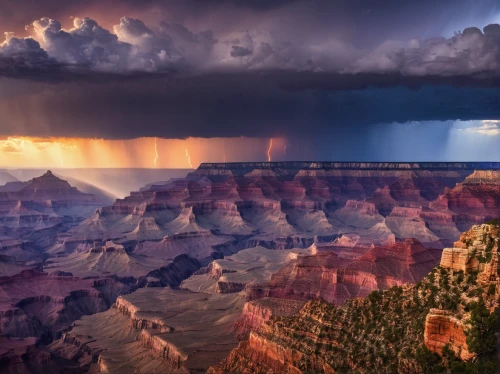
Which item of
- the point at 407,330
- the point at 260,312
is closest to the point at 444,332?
the point at 407,330

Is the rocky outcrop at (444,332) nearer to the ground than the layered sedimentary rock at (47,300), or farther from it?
farther from it

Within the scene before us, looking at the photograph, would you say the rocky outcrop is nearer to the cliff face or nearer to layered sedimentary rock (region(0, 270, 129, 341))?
the cliff face

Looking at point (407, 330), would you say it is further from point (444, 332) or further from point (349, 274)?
point (349, 274)

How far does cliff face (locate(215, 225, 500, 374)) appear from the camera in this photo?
120 ft

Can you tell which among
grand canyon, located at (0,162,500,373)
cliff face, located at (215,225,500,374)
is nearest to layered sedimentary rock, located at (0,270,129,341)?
grand canyon, located at (0,162,500,373)

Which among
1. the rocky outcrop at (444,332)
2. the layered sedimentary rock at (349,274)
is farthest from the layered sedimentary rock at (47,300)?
the rocky outcrop at (444,332)

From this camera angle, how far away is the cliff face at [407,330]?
36.5 m

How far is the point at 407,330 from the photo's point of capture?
137 ft

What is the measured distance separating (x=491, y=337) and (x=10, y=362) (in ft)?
302

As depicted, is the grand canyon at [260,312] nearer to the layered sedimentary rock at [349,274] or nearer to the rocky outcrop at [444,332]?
the rocky outcrop at [444,332]

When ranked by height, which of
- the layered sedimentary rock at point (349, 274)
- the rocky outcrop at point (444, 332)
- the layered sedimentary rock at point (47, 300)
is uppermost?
the rocky outcrop at point (444, 332)

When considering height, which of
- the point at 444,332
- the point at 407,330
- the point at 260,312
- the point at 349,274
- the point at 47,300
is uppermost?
the point at 444,332

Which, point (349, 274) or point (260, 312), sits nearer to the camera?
point (260, 312)

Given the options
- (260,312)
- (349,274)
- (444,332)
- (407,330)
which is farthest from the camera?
(349,274)
